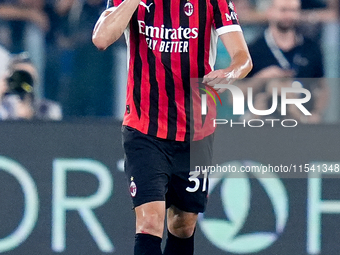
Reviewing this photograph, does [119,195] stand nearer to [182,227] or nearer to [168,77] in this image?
[182,227]

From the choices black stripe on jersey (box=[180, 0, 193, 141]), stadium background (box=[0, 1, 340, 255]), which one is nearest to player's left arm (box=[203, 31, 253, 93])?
black stripe on jersey (box=[180, 0, 193, 141])

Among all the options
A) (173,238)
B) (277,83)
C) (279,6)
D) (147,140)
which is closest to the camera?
(147,140)

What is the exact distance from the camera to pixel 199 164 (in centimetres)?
338

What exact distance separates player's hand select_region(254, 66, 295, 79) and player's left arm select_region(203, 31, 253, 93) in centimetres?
161

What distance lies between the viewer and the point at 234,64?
304 centimetres

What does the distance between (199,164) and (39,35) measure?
2.33 m

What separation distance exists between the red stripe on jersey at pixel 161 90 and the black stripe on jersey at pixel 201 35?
20 centimetres

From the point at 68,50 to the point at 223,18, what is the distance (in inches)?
85.0

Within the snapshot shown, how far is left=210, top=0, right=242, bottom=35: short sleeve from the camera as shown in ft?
10.5

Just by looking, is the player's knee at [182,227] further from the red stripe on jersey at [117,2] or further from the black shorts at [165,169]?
the red stripe on jersey at [117,2]

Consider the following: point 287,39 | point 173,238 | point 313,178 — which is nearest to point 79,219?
point 173,238

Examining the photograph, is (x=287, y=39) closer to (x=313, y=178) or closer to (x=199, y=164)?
(x=313, y=178)

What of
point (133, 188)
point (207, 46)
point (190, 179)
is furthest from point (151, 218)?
point (207, 46)

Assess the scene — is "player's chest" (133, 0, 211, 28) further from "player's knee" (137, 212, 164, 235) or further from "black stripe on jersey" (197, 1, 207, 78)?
"player's knee" (137, 212, 164, 235)
